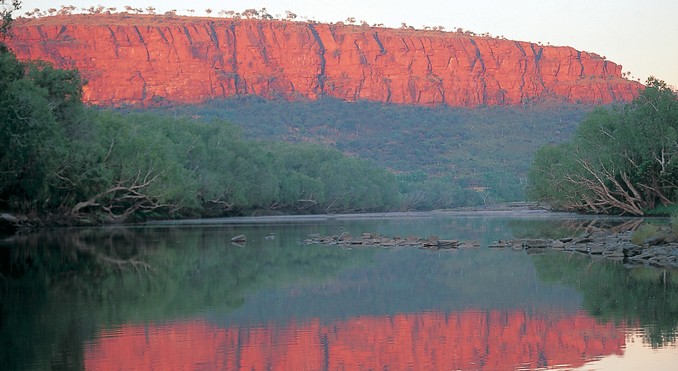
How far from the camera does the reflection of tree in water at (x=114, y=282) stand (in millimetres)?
14906

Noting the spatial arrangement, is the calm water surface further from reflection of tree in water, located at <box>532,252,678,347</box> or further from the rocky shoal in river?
the rocky shoal in river

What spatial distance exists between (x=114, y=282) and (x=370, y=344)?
10.7m

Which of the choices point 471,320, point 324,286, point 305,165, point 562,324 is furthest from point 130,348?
point 305,165

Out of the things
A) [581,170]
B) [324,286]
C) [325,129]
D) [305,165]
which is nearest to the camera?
[324,286]

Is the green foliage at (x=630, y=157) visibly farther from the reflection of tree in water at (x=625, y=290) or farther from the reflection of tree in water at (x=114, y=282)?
the reflection of tree in water at (x=625, y=290)

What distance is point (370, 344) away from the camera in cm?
1386

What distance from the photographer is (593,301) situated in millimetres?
18500

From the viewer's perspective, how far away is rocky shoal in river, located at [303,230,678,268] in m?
28.8

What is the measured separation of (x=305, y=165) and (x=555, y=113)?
279 feet

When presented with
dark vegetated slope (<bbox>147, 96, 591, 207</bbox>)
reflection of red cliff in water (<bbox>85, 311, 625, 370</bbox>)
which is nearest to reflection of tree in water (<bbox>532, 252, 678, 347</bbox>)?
reflection of red cliff in water (<bbox>85, 311, 625, 370</bbox>)

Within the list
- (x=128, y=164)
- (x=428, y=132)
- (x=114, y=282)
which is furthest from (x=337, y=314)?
(x=428, y=132)

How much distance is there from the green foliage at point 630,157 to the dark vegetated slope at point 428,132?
6791 centimetres

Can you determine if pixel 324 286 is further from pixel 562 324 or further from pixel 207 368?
pixel 207 368

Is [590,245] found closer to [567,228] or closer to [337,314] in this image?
[567,228]
